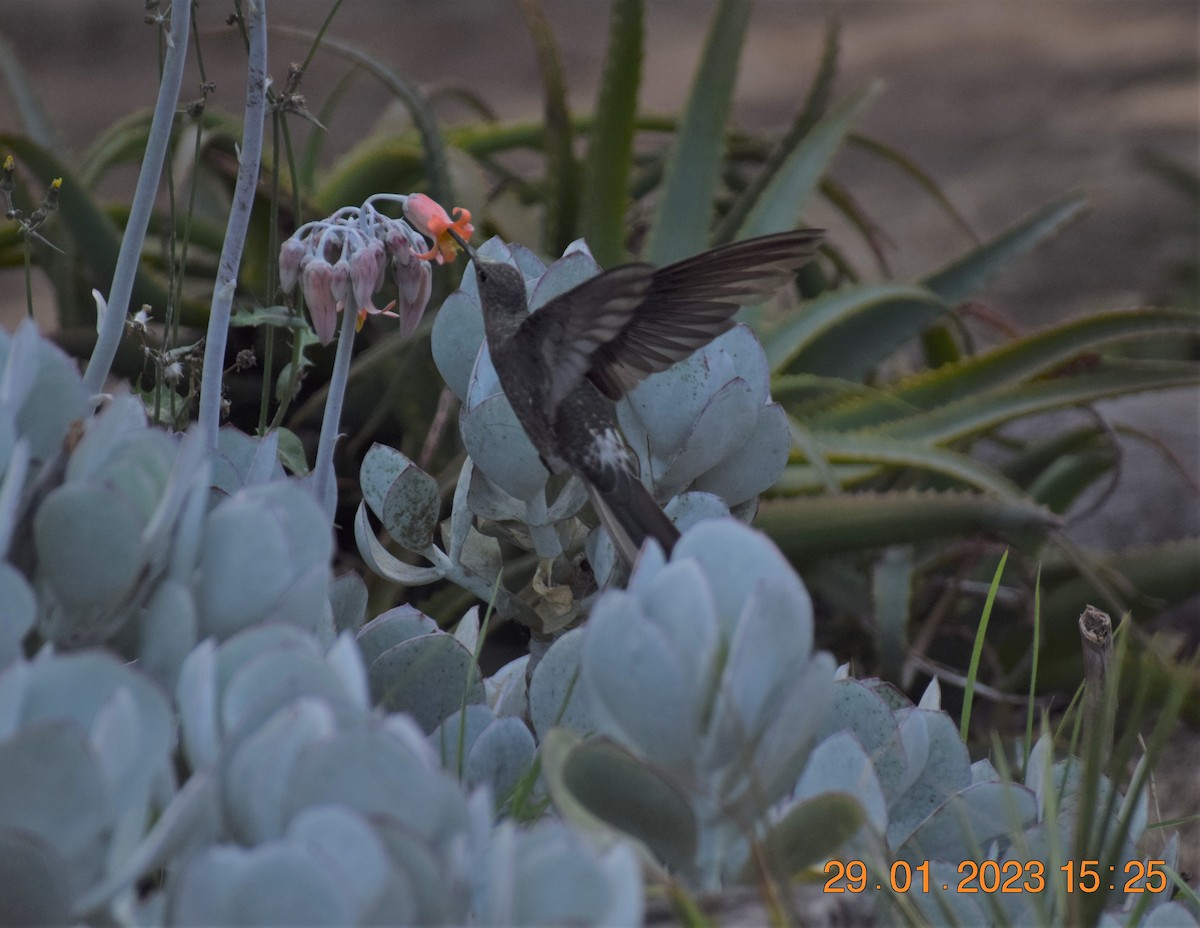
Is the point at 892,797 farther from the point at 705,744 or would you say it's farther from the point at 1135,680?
the point at 1135,680

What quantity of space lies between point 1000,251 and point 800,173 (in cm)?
37

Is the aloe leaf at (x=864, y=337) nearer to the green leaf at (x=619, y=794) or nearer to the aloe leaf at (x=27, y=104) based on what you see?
the aloe leaf at (x=27, y=104)

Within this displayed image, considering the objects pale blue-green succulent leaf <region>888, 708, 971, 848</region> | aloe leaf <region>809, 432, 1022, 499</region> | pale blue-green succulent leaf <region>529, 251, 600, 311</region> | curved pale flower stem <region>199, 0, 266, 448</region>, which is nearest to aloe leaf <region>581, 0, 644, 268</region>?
aloe leaf <region>809, 432, 1022, 499</region>

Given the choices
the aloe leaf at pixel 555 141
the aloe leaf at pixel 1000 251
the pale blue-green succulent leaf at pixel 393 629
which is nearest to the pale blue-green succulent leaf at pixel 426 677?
the pale blue-green succulent leaf at pixel 393 629

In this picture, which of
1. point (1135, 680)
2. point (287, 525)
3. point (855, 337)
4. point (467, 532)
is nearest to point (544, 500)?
point (467, 532)

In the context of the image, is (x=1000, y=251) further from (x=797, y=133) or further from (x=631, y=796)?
(x=631, y=796)

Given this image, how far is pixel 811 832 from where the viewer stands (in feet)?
1.82

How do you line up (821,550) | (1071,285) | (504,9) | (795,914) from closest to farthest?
(795,914) → (821,550) → (1071,285) → (504,9)

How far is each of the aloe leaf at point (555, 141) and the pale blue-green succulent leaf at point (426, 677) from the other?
1.30m

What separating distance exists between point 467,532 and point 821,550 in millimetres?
815

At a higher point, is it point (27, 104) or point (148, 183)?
point (148, 183)

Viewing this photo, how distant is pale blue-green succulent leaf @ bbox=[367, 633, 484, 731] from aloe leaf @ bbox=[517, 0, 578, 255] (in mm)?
1302

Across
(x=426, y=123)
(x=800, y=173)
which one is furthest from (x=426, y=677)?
(x=800, y=173)

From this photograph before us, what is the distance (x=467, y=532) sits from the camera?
0.88m
